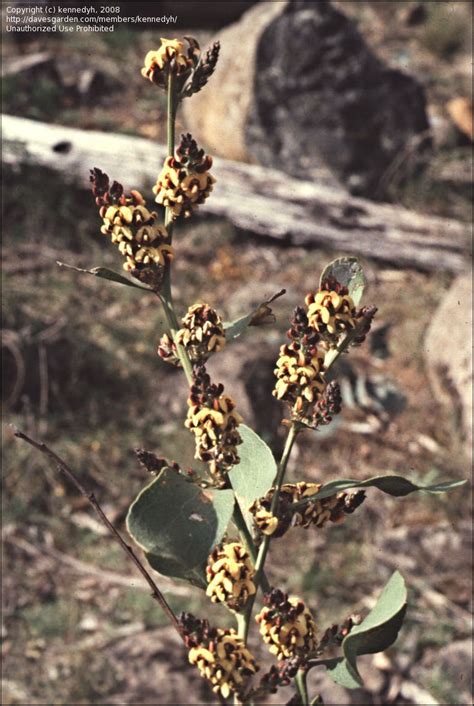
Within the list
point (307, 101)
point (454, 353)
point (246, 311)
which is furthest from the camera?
point (307, 101)

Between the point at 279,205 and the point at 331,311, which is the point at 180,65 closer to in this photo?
the point at 331,311

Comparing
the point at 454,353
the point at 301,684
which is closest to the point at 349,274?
the point at 301,684

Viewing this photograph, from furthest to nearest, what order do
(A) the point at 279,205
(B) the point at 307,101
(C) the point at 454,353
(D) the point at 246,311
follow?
(B) the point at 307,101 < (A) the point at 279,205 < (D) the point at 246,311 < (C) the point at 454,353

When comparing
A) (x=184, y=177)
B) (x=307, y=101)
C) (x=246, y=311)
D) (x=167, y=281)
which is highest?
(x=184, y=177)

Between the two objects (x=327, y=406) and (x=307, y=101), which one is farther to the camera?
(x=307, y=101)

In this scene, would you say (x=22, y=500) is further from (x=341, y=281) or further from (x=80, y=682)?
(x=341, y=281)

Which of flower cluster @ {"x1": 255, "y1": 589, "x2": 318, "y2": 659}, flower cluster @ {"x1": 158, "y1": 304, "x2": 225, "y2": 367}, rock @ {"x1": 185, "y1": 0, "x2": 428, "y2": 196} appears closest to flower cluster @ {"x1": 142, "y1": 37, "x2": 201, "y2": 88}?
flower cluster @ {"x1": 158, "y1": 304, "x2": 225, "y2": 367}

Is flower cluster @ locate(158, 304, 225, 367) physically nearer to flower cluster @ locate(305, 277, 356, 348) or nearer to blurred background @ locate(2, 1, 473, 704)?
flower cluster @ locate(305, 277, 356, 348)
